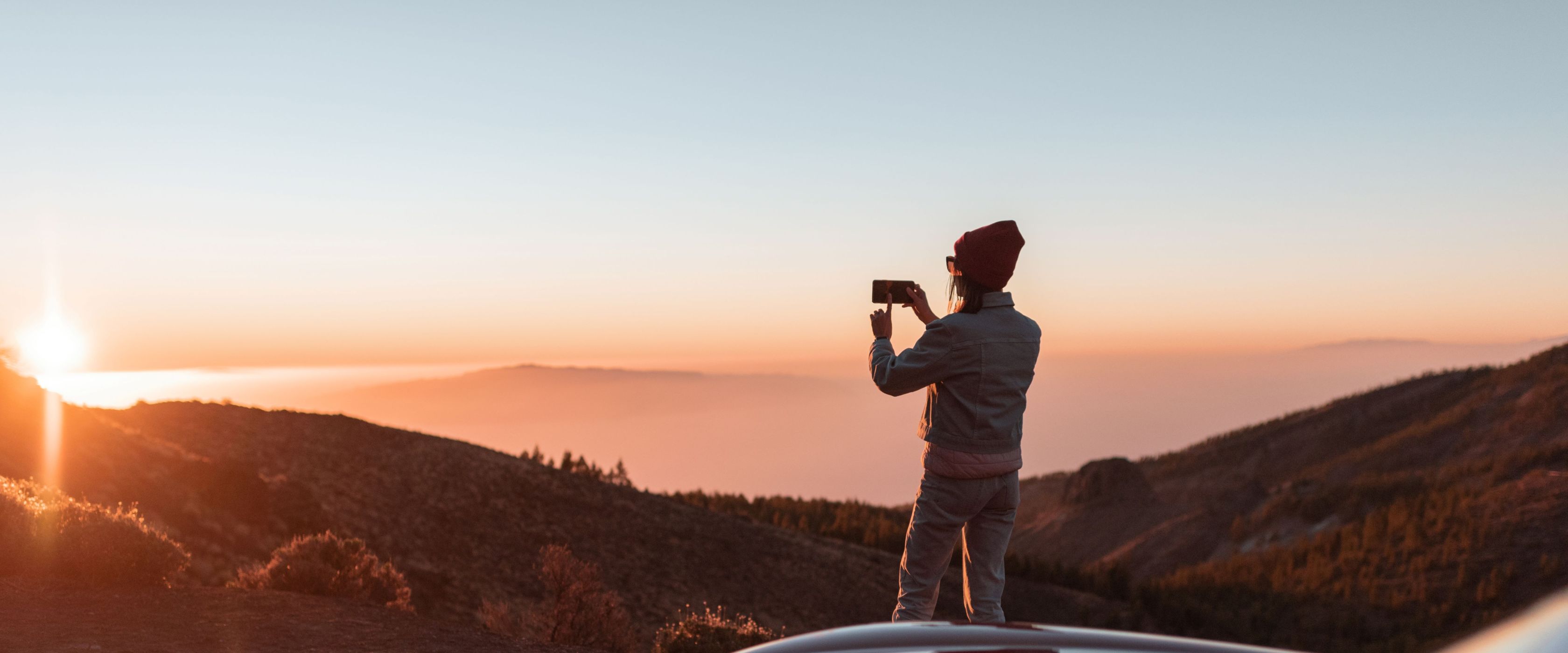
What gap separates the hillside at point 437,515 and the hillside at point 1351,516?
3.89 metres

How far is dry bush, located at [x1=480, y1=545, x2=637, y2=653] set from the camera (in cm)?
726

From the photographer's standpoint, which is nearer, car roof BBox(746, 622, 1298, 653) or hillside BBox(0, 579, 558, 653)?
car roof BBox(746, 622, 1298, 653)

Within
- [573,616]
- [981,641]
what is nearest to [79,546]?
[573,616]

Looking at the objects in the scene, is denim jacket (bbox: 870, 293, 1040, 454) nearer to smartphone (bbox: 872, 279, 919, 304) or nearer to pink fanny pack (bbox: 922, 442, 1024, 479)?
pink fanny pack (bbox: 922, 442, 1024, 479)

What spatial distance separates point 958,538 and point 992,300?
1.12 m

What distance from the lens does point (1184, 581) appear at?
61.8ft

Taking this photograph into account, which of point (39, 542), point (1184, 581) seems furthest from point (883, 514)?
point (39, 542)

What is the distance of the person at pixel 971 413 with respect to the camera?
420cm

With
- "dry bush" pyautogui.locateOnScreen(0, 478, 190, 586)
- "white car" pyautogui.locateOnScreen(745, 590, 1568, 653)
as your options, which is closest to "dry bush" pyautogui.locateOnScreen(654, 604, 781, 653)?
"dry bush" pyautogui.locateOnScreen(0, 478, 190, 586)

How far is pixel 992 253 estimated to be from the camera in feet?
14.0

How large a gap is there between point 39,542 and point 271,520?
257 cm

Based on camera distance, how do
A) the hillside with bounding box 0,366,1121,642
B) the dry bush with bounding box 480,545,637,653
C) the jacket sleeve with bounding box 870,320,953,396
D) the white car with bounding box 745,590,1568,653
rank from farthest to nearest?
the hillside with bounding box 0,366,1121,642, the dry bush with bounding box 480,545,637,653, the jacket sleeve with bounding box 870,320,953,396, the white car with bounding box 745,590,1568,653

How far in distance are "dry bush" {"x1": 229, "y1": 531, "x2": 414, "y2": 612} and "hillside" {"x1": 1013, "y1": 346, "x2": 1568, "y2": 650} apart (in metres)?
12.2

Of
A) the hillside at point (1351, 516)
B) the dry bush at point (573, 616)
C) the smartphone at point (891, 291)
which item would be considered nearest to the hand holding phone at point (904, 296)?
the smartphone at point (891, 291)
